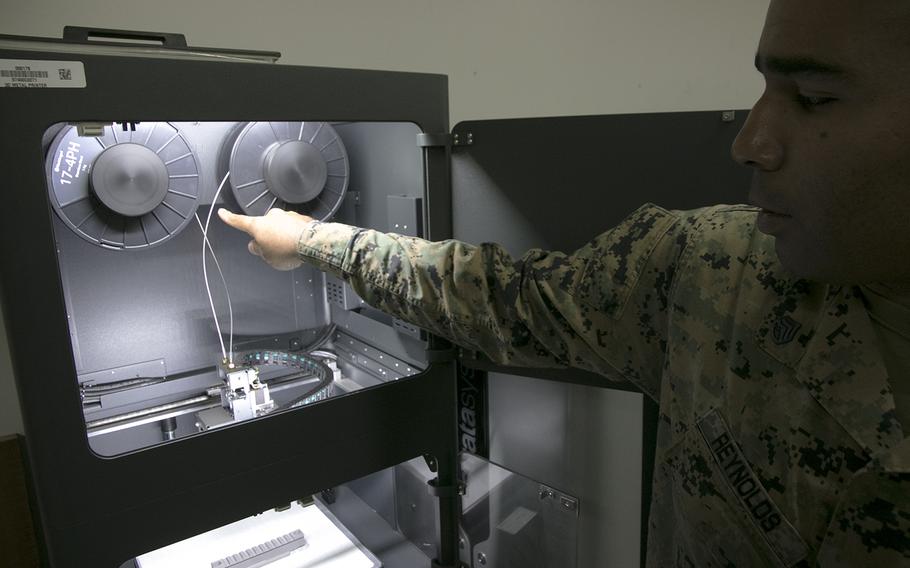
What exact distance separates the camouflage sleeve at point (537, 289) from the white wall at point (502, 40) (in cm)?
62

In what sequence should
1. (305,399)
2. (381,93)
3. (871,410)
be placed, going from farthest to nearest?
(305,399)
(381,93)
(871,410)

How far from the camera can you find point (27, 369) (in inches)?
29.1

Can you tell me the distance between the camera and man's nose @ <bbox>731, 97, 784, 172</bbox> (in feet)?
2.06

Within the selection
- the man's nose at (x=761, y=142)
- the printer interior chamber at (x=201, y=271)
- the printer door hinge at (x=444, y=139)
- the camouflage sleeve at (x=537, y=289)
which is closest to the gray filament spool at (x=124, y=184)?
the printer interior chamber at (x=201, y=271)

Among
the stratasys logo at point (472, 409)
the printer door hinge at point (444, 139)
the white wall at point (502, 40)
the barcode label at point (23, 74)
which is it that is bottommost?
the stratasys logo at point (472, 409)

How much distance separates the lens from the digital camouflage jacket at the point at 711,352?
64 cm

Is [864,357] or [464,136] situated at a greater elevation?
[464,136]

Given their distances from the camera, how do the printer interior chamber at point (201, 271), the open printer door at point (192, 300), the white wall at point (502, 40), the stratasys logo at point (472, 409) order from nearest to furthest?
1. the open printer door at point (192, 300)
2. the printer interior chamber at point (201, 271)
3. the white wall at point (502, 40)
4. the stratasys logo at point (472, 409)

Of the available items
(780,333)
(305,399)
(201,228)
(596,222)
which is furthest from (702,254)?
(201,228)

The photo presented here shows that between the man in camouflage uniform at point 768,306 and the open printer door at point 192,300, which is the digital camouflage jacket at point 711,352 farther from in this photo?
the open printer door at point 192,300

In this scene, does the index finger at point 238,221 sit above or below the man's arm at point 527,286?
above

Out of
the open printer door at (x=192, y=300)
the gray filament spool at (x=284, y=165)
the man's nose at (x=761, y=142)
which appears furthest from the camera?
the gray filament spool at (x=284, y=165)

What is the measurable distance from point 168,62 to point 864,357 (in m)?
0.87

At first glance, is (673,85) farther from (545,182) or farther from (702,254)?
(702,254)
